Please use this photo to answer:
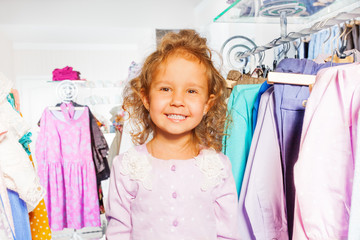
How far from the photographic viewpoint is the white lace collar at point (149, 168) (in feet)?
3.20

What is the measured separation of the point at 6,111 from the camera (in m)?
1.04

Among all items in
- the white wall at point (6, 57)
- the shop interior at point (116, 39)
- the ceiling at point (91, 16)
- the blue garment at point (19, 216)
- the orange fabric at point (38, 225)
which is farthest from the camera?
the white wall at point (6, 57)

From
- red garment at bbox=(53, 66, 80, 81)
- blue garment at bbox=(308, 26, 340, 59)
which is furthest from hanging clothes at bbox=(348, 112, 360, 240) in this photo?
red garment at bbox=(53, 66, 80, 81)

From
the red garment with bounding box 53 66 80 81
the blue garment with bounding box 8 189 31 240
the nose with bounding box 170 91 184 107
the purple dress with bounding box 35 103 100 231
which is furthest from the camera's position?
the red garment with bounding box 53 66 80 81

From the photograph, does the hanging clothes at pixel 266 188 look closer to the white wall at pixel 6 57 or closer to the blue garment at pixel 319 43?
the blue garment at pixel 319 43

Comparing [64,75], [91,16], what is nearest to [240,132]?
[64,75]

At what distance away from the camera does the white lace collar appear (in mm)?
977

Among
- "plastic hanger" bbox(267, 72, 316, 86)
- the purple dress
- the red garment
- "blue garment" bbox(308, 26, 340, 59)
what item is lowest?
the purple dress

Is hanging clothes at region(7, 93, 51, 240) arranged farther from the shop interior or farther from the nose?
the nose

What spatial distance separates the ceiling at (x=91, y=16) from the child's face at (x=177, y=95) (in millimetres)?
3113

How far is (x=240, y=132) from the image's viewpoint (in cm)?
123

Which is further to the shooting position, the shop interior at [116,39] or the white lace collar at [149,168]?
the shop interior at [116,39]

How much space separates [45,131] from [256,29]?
2.11 metres

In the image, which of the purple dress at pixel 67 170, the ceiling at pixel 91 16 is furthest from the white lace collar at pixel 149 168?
the ceiling at pixel 91 16
